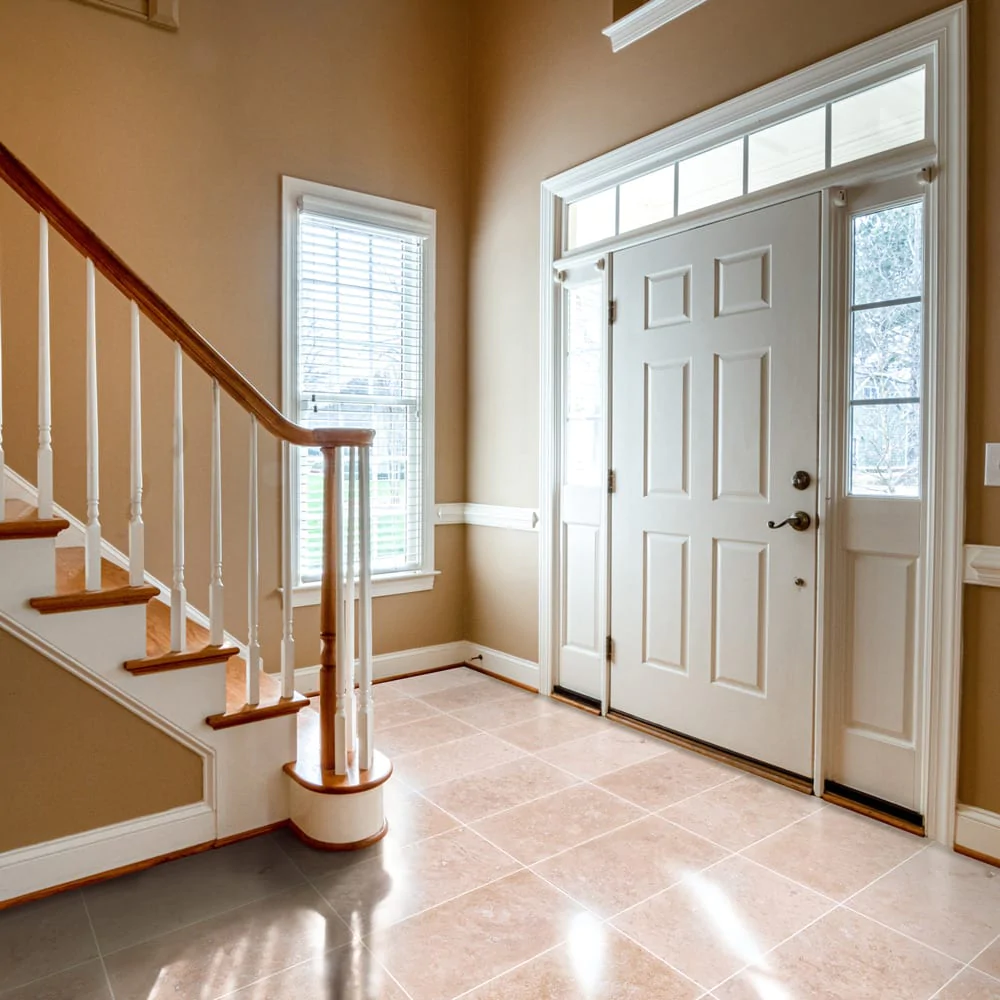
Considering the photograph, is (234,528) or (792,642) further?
(234,528)

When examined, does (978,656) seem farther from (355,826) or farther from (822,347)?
(355,826)

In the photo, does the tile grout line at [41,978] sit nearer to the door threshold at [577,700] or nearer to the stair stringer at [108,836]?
the stair stringer at [108,836]

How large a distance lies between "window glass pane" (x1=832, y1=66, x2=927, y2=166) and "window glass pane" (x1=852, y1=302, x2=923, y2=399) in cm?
53

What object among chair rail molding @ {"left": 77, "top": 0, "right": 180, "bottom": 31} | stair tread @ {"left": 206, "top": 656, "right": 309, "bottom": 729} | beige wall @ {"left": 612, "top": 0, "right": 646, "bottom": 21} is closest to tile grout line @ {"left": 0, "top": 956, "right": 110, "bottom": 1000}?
stair tread @ {"left": 206, "top": 656, "right": 309, "bottom": 729}

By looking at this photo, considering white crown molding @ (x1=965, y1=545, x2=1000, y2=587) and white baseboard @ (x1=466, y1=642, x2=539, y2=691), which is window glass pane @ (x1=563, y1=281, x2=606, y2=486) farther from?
white crown molding @ (x1=965, y1=545, x2=1000, y2=587)

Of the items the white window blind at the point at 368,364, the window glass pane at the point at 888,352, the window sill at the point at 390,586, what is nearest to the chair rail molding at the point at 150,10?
the white window blind at the point at 368,364

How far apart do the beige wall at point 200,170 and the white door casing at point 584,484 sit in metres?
0.94

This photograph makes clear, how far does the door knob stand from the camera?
2645 mm

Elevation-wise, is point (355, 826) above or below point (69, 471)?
below

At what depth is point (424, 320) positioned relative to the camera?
4.03 metres

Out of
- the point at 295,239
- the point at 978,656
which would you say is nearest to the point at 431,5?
the point at 295,239

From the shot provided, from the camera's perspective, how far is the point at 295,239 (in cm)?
352

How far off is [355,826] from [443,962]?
0.60 m

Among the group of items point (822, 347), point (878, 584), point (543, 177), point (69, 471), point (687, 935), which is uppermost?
point (543, 177)
